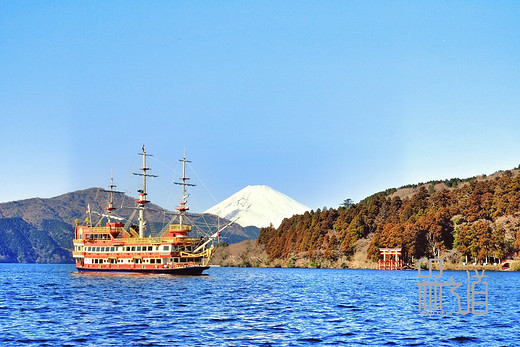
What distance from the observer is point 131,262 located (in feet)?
376

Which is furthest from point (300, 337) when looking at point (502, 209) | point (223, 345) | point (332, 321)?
point (502, 209)

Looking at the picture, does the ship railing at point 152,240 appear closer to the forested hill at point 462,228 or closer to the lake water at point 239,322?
the lake water at point 239,322

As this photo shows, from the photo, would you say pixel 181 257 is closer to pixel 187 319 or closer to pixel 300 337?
pixel 187 319

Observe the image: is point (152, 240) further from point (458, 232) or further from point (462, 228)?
point (458, 232)

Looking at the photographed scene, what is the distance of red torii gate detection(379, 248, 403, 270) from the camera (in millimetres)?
171125

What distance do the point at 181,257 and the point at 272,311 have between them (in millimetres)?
64832

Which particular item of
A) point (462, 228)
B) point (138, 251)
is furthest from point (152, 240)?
point (462, 228)

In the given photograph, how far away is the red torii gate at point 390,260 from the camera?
17112cm

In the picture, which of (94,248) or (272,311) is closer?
(272,311)

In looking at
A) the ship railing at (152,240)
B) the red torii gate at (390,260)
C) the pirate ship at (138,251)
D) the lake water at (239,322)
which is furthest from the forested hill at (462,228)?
the lake water at (239,322)

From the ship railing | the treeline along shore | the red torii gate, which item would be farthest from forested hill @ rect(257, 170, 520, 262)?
the ship railing

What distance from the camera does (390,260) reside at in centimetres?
17275

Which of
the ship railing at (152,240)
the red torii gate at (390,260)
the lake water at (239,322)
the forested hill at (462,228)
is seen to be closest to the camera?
the lake water at (239,322)

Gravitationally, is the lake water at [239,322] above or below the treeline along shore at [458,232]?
below
